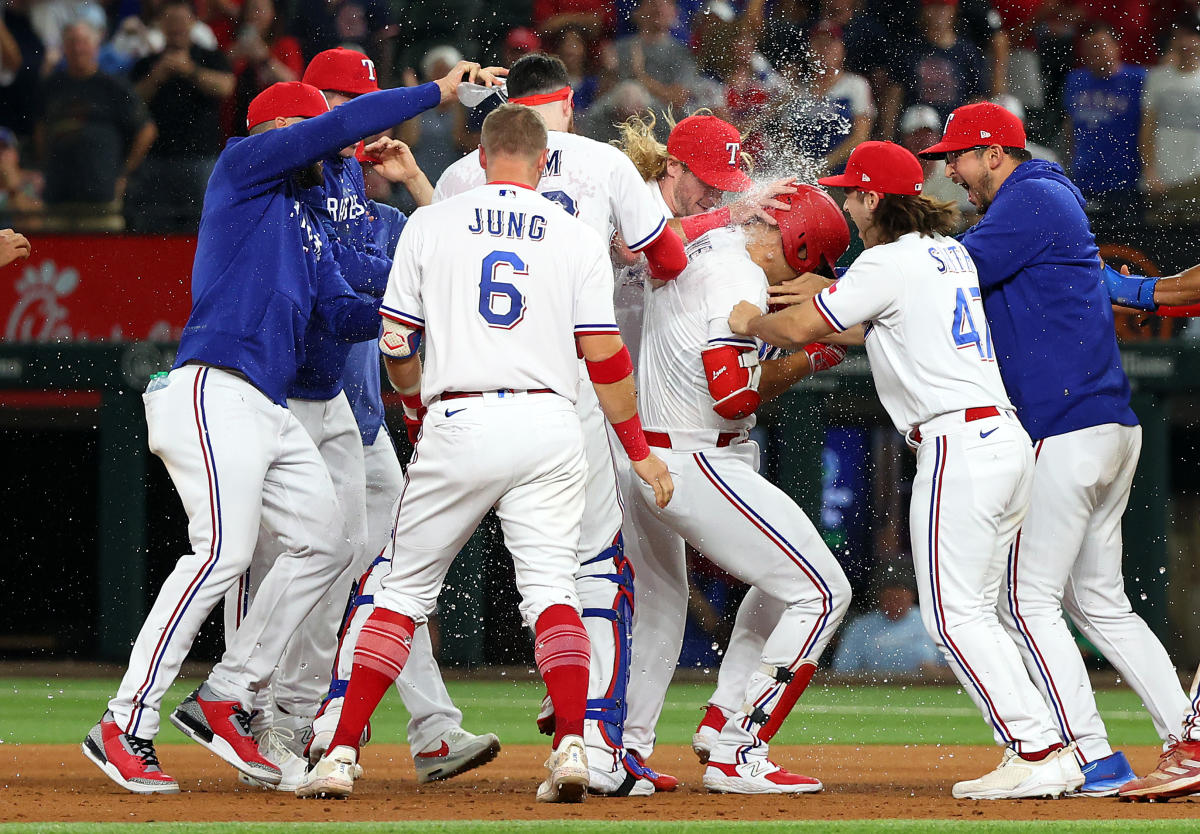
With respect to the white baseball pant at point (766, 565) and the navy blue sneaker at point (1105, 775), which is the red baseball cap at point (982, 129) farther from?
the navy blue sneaker at point (1105, 775)

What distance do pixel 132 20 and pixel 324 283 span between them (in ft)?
26.4

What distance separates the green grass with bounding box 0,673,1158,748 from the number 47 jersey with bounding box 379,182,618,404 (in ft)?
9.88

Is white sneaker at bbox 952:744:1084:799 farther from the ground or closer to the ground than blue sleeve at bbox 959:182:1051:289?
closer to the ground

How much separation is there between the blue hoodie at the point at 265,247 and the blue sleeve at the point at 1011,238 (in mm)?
1768

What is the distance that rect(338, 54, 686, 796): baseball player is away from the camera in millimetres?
4727

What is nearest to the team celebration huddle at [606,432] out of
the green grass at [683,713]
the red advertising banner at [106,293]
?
the green grass at [683,713]

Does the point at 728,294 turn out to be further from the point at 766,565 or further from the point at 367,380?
the point at 367,380

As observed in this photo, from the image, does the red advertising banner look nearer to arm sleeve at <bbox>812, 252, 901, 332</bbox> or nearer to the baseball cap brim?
the baseball cap brim

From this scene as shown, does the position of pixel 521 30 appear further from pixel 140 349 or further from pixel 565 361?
pixel 565 361

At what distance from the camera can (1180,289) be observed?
5.20m

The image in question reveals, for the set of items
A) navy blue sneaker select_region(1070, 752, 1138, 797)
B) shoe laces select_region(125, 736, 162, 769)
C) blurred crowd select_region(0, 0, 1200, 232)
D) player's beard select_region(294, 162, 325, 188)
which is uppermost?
blurred crowd select_region(0, 0, 1200, 232)

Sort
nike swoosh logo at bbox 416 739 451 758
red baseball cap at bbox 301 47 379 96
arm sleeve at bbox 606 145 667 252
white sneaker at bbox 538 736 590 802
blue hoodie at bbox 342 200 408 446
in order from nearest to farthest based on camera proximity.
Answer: white sneaker at bbox 538 736 590 802 → arm sleeve at bbox 606 145 667 252 → nike swoosh logo at bbox 416 739 451 758 → red baseball cap at bbox 301 47 379 96 → blue hoodie at bbox 342 200 408 446

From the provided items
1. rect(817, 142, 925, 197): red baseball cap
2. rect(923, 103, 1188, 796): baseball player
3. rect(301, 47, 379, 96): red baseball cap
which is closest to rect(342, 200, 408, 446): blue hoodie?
rect(301, 47, 379, 96): red baseball cap

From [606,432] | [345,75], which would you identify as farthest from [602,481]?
[345,75]
